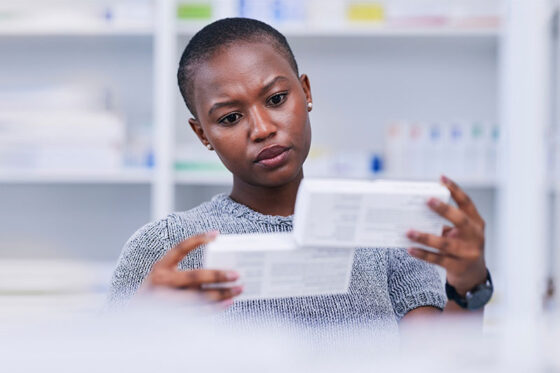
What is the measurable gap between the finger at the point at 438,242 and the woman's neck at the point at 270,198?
45cm

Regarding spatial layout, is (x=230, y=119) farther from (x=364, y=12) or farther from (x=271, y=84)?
(x=364, y=12)

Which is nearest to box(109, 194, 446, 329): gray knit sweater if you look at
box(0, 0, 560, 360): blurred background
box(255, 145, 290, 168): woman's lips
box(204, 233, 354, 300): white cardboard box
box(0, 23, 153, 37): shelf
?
box(255, 145, 290, 168): woman's lips

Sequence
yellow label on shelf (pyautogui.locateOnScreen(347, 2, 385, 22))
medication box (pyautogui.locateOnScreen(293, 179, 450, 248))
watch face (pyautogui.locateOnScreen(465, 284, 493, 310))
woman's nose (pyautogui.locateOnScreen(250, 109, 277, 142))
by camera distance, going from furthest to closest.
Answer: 1. yellow label on shelf (pyautogui.locateOnScreen(347, 2, 385, 22))
2. woman's nose (pyautogui.locateOnScreen(250, 109, 277, 142))
3. watch face (pyautogui.locateOnScreen(465, 284, 493, 310))
4. medication box (pyautogui.locateOnScreen(293, 179, 450, 248))

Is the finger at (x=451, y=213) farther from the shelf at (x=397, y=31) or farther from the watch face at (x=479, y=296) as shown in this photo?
the shelf at (x=397, y=31)

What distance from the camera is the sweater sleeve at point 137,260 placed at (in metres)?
0.87

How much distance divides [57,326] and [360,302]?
2.33ft

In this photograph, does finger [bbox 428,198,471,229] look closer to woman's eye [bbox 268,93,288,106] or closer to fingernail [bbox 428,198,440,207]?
fingernail [bbox 428,198,440,207]

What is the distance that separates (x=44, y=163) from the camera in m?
2.32

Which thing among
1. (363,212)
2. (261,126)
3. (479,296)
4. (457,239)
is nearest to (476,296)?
(479,296)

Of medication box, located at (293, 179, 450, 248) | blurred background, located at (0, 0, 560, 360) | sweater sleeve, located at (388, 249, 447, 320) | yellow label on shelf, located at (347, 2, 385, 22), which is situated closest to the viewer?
medication box, located at (293, 179, 450, 248)

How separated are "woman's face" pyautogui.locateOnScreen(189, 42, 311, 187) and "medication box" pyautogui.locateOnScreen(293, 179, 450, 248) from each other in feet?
1.12

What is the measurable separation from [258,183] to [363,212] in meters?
0.43

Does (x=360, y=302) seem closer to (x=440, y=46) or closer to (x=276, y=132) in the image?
(x=276, y=132)

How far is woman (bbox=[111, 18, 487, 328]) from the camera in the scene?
0.87m
